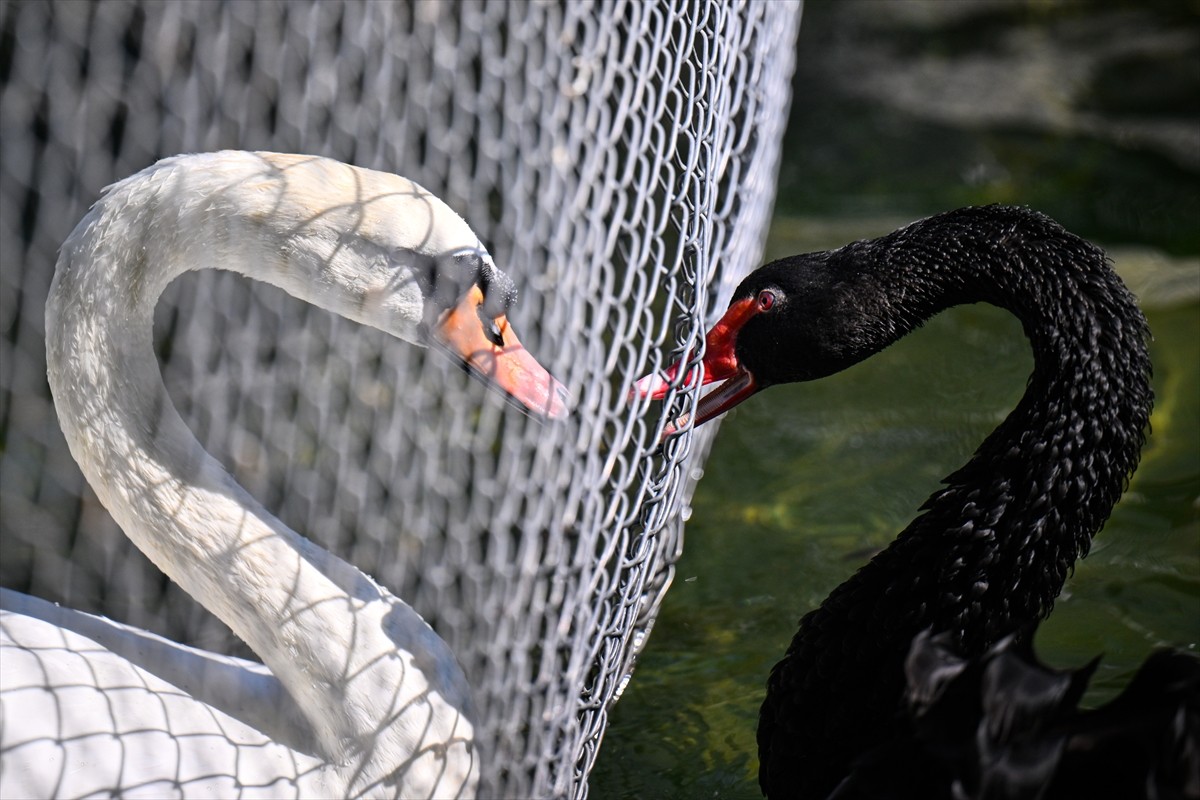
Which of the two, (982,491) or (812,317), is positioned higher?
(812,317)

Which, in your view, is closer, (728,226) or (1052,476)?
(1052,476)

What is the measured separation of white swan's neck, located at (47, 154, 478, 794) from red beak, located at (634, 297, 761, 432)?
526 mm

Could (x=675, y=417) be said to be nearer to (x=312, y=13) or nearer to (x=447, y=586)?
(x=447, y=586)

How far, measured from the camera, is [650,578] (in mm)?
1946

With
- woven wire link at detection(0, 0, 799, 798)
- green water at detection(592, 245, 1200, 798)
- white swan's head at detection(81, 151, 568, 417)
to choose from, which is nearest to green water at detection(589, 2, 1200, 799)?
green water at detection(592, 245, 1200, 798)

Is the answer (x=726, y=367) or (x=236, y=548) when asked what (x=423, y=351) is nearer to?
(x=726, y=367)

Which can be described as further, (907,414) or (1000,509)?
(907,414)

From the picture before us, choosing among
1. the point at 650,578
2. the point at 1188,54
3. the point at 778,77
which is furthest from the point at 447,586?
the point at 1188,54

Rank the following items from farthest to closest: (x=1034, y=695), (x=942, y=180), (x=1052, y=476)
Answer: (x=942, y=180), (x=1052, y=476), (x=1034, y=695)

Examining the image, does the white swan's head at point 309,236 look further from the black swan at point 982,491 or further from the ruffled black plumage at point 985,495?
the ruffled black plumage at point 985,495

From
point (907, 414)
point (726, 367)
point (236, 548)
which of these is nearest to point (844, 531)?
point (907, 414)

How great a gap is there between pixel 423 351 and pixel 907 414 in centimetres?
109

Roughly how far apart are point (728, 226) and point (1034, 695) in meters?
1.08

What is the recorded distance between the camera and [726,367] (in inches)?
83.5
